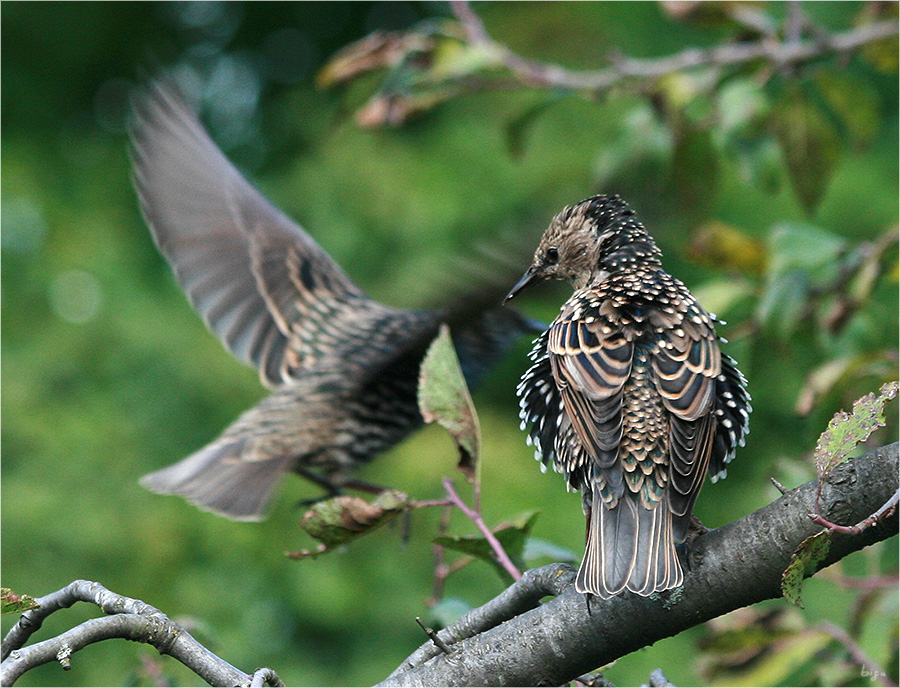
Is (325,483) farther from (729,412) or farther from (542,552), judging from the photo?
(729,412)

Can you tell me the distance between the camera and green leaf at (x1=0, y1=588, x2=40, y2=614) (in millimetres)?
1237

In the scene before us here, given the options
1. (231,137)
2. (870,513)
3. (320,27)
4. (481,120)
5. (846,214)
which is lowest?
(870,513)

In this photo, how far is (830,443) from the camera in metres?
1.24

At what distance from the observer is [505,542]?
5.58 feet

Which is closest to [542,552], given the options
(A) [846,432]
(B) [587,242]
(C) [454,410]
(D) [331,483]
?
(C) [454,410]

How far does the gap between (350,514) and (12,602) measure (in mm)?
558

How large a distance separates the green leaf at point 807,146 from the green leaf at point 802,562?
1.66 metres

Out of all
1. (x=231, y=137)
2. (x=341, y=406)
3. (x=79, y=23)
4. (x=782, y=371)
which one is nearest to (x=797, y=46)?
(x=341, y=406)

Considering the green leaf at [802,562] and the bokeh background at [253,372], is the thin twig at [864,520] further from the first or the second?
the bokeh background at [253,372]

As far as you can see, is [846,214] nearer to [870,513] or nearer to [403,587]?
[403,587]

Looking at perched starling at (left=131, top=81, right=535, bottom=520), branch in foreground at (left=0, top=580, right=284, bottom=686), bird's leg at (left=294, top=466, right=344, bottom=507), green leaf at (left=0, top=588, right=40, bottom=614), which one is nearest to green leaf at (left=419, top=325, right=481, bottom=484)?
branch in foreground at (left=0, top=580, right=284, bottom=686)

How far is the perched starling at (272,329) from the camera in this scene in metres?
3.11

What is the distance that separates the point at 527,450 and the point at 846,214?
77.4 inches

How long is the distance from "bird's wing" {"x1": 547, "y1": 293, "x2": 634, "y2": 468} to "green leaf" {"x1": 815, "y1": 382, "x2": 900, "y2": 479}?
0.41 meters
